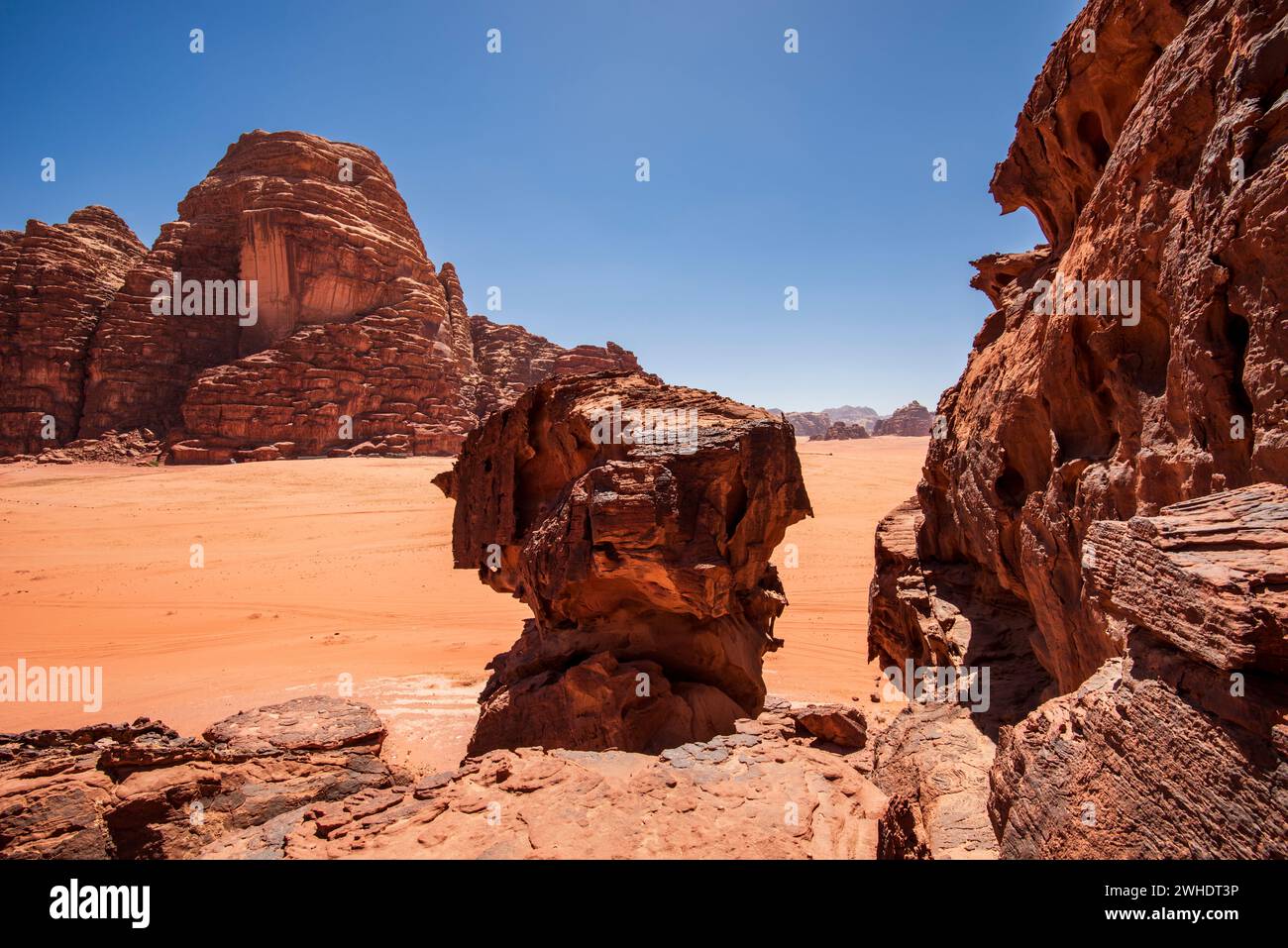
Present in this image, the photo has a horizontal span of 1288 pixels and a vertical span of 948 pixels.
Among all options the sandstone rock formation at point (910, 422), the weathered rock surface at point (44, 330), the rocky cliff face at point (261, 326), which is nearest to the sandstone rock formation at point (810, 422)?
the sandstone rock formation at point (910, 422)

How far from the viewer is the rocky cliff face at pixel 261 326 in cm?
4259

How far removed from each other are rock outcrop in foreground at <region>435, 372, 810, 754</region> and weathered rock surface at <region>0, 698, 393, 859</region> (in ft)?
7.12

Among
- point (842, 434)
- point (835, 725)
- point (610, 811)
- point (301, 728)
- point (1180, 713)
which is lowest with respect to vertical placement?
point (301, 728)

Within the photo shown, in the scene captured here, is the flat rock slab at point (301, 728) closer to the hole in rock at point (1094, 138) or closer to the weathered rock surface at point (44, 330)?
the hole in rock at point (1094, 138)

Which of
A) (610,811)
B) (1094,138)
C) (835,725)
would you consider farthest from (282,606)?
(1094,138)

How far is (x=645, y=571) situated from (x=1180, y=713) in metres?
4.95

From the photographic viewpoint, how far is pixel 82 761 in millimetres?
4703

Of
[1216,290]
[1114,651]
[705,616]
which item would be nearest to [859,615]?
[705,616]

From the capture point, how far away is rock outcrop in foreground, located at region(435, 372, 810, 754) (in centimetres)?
652

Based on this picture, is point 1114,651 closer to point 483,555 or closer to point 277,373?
point 483,555

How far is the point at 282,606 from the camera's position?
14.7 m

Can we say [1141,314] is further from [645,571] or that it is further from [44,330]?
[44,330]

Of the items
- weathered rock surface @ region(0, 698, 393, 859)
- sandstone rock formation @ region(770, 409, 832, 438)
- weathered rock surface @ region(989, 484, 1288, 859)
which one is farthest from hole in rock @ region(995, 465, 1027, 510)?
sandstone rock formation @ region(770, 409, 832, 438)
